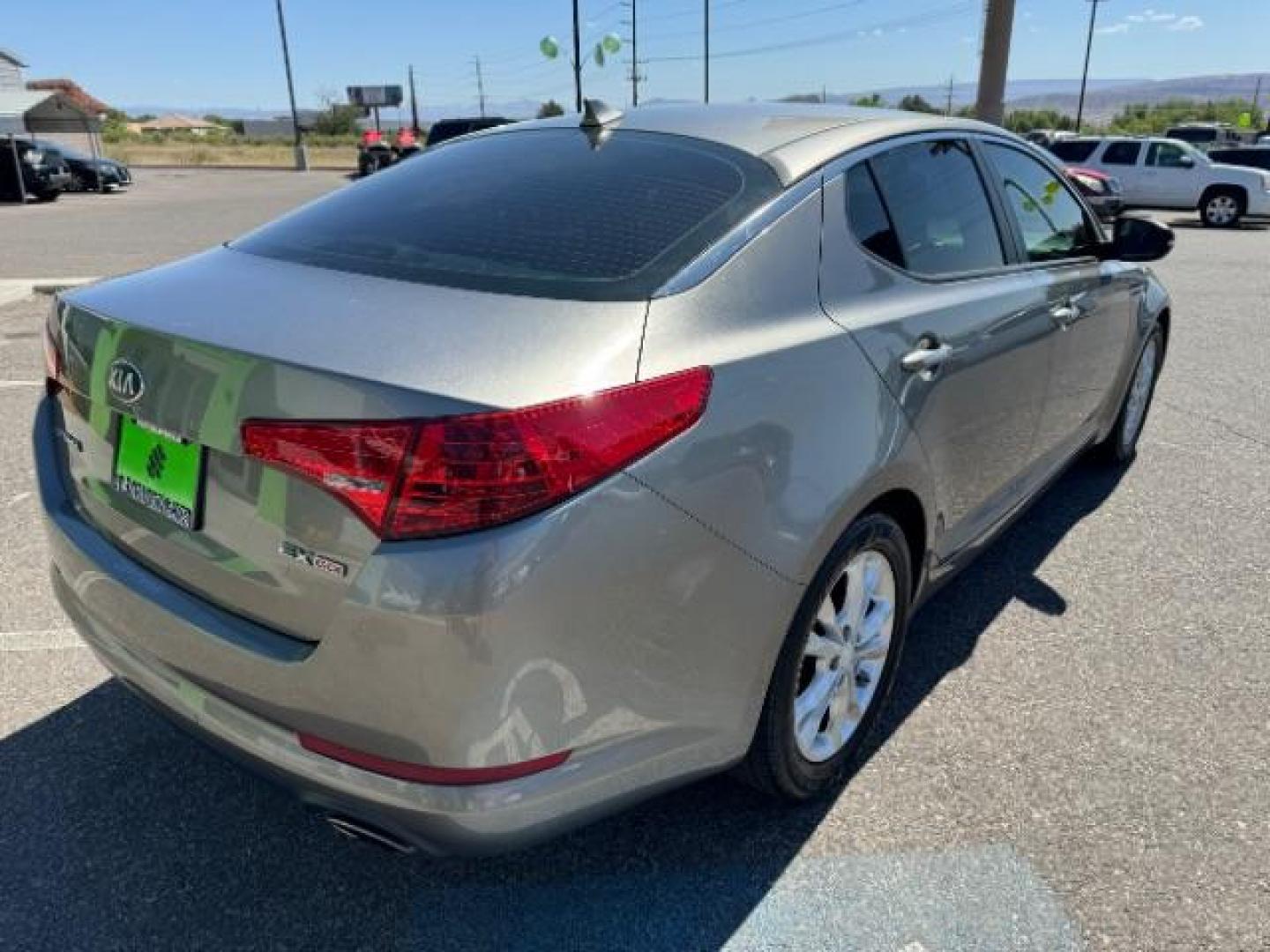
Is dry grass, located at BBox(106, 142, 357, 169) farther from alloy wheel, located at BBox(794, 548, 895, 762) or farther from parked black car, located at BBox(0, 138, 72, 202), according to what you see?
alloy wheel, located at BBox(794, 548, 895, 762)

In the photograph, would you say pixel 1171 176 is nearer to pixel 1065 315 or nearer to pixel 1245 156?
pixel 1245 156

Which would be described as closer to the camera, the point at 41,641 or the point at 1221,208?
the point at 41,641

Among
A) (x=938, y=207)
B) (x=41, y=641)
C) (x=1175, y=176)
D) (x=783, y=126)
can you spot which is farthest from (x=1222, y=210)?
(x=41, y=641)

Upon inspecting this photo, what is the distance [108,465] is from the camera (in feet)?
6.86

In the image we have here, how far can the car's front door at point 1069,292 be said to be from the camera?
11.1ft

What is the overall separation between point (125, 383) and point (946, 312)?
1.98 m

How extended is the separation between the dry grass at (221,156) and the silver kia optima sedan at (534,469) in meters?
45.9

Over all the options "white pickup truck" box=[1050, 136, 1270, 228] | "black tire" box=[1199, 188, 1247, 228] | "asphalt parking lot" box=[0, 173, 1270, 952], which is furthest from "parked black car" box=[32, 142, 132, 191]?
"black tire" box=[1199, 188, 1247, 228]

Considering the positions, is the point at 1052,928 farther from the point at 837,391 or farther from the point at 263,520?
the point at 263,520

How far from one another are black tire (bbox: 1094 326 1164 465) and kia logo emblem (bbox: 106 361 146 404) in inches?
163

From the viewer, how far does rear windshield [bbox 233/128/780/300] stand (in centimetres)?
207

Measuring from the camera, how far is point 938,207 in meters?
2.89

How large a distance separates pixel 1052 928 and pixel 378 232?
2211mm

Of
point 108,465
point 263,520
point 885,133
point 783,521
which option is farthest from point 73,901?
point 885,133
